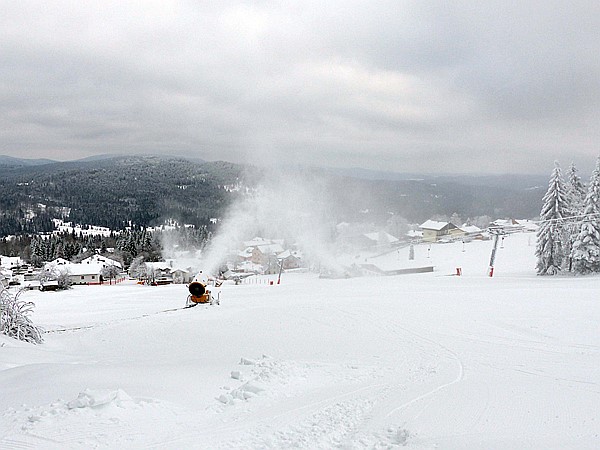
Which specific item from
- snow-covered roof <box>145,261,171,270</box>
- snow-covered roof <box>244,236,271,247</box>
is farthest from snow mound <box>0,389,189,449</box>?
snow-covered roof <box>145,261,171,270</box>

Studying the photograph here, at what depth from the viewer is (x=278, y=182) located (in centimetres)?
6075

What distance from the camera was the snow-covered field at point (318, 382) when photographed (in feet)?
16.9

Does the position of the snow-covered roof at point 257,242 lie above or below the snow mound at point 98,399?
below

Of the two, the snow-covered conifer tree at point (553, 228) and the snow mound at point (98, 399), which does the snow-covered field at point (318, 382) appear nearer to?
the snow mound at point (98, 399)

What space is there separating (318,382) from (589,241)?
29154 millimetres

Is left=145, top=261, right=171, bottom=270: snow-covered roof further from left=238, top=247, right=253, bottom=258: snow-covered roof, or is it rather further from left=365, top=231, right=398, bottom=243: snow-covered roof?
left=365, top=231, right=398, bottom=243: snow-covered roof

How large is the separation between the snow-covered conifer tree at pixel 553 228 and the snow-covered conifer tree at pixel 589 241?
1350mm

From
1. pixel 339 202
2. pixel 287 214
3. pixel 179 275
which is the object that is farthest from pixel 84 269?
pixel 339 202

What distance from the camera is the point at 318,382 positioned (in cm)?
753

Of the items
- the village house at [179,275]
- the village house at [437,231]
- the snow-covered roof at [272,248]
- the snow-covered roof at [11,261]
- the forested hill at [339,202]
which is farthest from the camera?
the snow-covered roof at [11,261]

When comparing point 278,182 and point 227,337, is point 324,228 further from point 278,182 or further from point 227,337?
point 227,337

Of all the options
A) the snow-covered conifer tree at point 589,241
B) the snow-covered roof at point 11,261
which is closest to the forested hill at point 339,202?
the snow-covered conifer tree at point 589,241

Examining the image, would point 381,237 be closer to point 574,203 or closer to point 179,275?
point 574,203

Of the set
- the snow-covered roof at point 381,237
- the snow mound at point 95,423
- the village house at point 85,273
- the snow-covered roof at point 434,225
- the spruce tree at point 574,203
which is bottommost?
the village house at point 85,273
